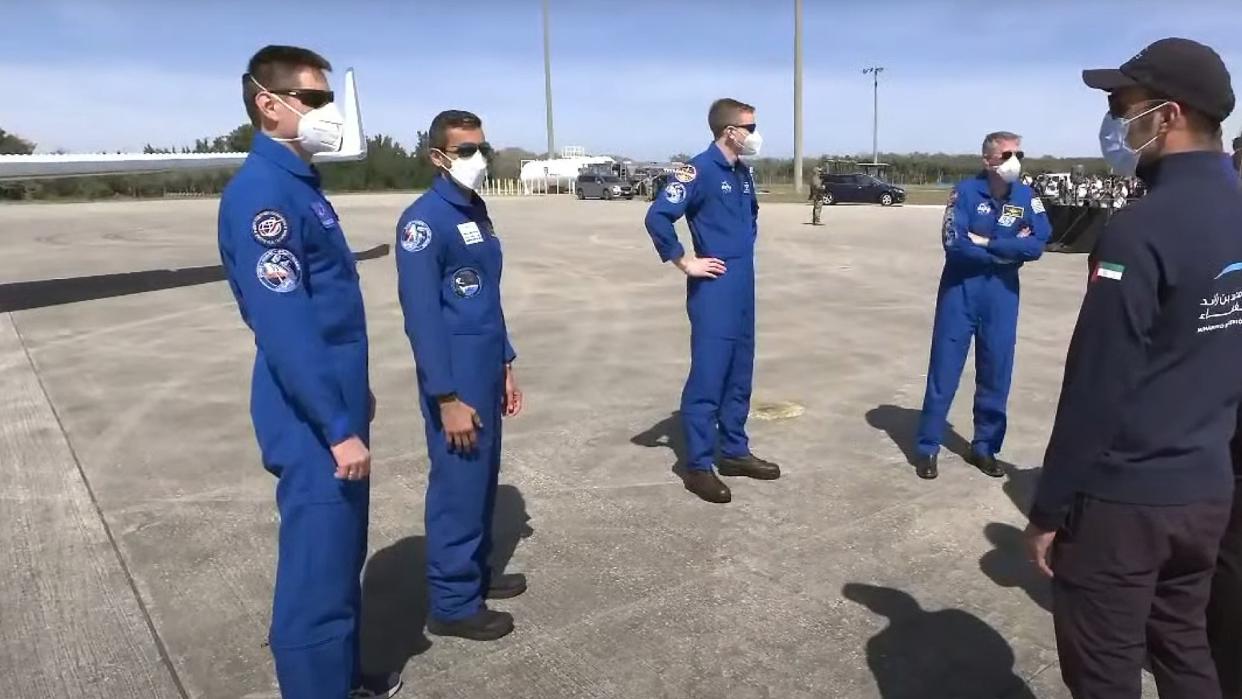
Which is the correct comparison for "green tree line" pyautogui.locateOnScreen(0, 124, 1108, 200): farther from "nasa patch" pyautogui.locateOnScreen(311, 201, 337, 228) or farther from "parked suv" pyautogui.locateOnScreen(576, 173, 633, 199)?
"nasa patch" pyautogui.locateOnScreen(311, 201, 337, 228)

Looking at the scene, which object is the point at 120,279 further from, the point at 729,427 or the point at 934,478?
the point at 934,478

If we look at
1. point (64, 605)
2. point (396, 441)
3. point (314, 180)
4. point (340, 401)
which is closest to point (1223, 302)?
point (340, 401)

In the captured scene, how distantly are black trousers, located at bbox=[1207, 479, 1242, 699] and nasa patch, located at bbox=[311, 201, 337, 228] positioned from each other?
2.71 meters

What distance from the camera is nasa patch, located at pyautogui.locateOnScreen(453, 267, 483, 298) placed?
312cm

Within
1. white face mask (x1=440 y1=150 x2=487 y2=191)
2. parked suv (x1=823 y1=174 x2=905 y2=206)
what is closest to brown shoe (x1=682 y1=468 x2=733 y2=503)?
white face mask (x1=440 y1=150 x2=487 y2=191)

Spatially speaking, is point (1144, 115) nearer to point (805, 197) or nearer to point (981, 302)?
point (981, 302)

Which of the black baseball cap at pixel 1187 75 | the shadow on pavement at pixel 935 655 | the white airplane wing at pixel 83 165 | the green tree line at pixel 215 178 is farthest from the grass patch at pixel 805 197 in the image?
the black baseball cap at pixel 1187 75

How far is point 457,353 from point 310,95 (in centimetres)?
110

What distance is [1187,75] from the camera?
1.85 metres

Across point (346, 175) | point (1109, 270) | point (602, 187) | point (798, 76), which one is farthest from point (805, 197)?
point (1109, 270)

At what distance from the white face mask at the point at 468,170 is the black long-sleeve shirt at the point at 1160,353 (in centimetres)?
217

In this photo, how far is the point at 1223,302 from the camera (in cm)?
183

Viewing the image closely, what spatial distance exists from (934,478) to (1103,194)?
2062cm

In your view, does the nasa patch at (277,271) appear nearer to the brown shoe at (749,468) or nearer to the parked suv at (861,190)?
the brown shoe at (749,468)
